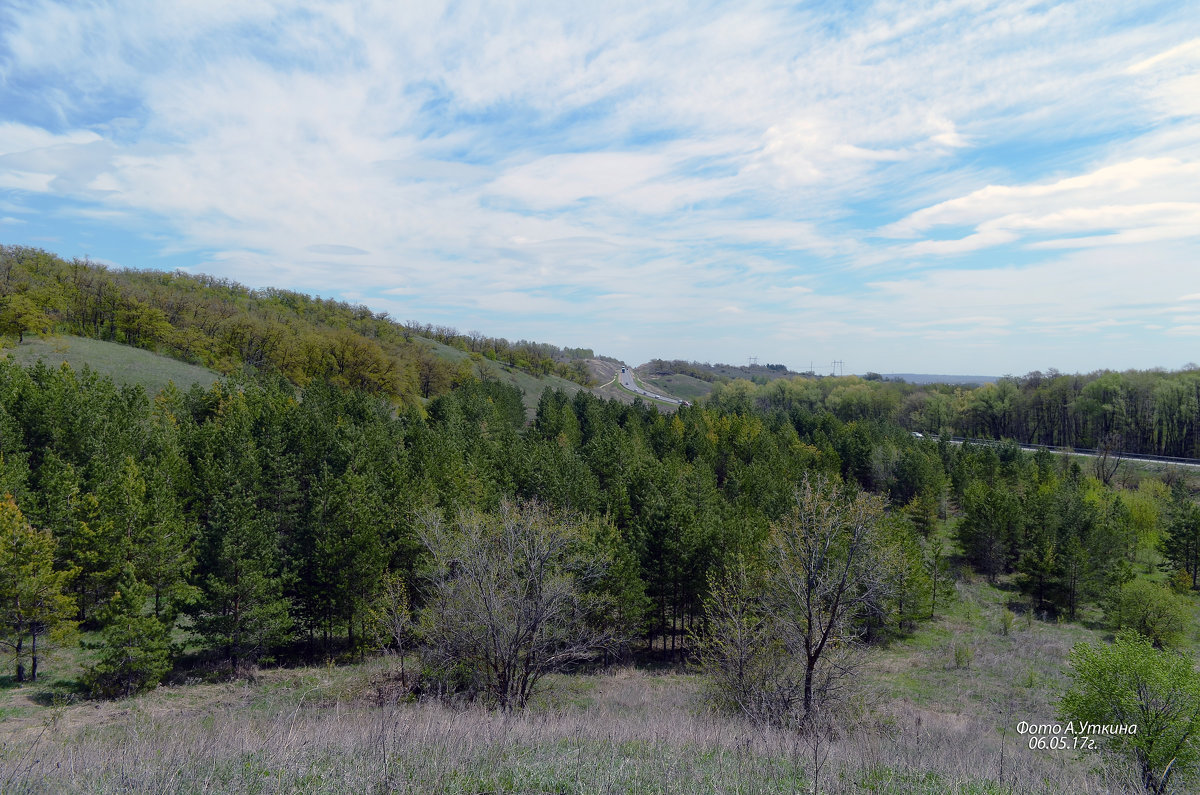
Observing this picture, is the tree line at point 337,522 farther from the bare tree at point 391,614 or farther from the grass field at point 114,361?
the grass field at point 114,361

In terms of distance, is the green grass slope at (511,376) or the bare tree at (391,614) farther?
the green grass slope at (511,376)

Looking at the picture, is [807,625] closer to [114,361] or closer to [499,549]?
[499,549]

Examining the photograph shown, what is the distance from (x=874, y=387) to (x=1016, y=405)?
1712 inches

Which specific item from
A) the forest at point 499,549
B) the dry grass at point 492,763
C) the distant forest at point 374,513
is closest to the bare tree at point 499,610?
the forest at point 499,549

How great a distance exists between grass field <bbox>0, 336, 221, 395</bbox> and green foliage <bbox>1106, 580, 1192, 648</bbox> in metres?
86.3

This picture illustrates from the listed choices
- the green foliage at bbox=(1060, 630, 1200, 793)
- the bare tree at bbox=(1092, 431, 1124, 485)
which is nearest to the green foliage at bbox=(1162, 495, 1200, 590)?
the bare tree at bbox=(1092, 431, 1124, 485)

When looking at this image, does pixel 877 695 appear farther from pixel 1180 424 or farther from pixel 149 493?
pixel 1180 424

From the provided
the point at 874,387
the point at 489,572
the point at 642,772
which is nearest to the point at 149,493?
the point at 489,572

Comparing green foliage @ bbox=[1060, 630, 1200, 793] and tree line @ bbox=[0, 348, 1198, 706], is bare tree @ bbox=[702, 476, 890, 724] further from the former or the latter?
green foliage @ bbox=[1060, 630, 1200, 793]

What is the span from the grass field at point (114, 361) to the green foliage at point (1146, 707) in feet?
261

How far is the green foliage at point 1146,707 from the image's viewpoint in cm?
1467

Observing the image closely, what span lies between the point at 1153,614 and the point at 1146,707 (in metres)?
27.1

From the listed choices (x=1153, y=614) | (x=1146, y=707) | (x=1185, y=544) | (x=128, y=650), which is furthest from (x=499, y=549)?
(x=1185, y=544)

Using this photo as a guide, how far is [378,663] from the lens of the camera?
2681 cm
